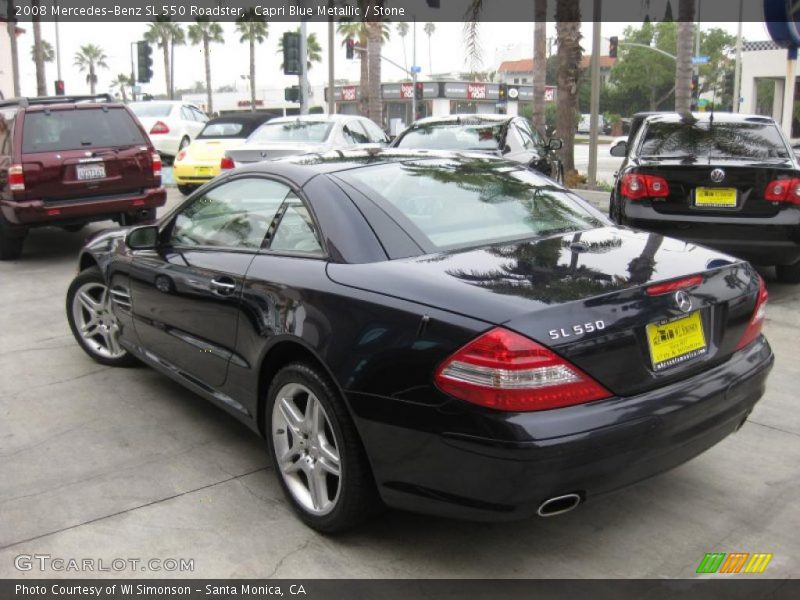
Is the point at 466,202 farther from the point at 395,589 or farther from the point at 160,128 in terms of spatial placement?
the point at 160,128

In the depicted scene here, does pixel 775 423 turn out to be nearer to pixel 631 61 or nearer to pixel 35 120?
pixel 35 120

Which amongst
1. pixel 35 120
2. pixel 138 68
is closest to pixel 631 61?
pixel 138 68

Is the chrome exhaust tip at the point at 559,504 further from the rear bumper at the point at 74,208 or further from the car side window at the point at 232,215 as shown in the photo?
the rear bumper at the point at 74,208

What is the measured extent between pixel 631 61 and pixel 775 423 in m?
88.7

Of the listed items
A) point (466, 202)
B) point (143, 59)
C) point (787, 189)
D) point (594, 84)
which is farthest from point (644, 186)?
point (143, 59)

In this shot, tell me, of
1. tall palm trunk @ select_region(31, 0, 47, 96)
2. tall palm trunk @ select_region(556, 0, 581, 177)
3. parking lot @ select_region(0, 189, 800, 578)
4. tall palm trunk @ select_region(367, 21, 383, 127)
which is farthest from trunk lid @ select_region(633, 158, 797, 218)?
tall palm trunk @ select_region(31, 0, 47, 96)

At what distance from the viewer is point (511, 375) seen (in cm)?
270

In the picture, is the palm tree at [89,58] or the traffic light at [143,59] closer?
the traffic light at [143,59]

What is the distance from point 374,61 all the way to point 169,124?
659 cm

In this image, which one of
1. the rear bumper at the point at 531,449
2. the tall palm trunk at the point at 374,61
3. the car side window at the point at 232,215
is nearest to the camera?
the rear bumper at the point at 531,449

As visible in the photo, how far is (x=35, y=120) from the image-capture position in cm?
930

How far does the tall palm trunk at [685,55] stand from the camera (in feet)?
52.7

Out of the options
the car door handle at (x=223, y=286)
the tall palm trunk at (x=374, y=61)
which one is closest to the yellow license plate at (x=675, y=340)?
the car door handle at (x=223, y=286)

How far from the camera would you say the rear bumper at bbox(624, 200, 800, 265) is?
267 inches
